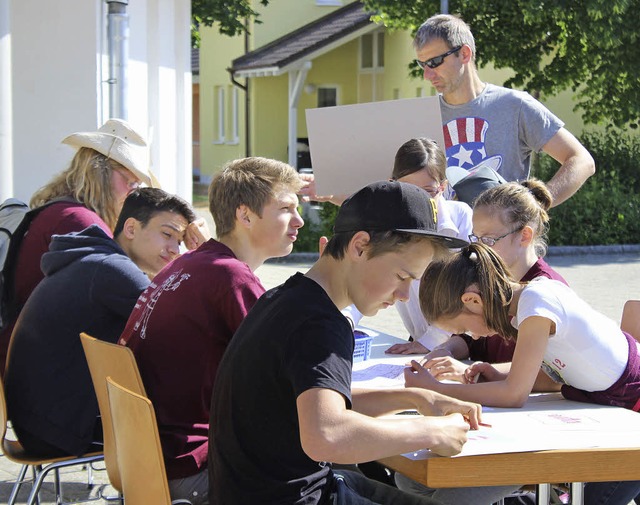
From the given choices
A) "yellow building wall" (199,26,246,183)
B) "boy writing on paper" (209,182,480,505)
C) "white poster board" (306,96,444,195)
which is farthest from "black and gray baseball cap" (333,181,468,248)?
"yellow building wall" (199,26,246,183)

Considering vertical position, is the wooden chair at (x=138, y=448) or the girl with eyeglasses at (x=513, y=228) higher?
the girl with eyeglasses at (x=513, y=228)

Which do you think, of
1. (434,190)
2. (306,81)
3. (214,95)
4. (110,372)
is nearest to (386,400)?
(110,372)

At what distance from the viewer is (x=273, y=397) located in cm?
225

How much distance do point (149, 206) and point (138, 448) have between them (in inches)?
56.2

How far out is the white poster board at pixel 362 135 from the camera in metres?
4.19

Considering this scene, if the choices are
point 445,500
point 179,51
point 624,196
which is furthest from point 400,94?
point 445,500

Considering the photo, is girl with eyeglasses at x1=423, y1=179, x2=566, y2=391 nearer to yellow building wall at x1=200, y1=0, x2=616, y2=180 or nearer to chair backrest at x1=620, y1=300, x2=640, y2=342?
chair backrest at x1=620, y1=300, x2=640, y2=342

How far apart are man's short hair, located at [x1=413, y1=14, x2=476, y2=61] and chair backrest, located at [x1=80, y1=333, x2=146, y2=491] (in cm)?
236

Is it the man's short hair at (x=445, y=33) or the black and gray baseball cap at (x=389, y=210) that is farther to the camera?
the man's short hair at (x=445, y=33)

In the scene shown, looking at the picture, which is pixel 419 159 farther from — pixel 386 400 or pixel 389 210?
pixel 389 210

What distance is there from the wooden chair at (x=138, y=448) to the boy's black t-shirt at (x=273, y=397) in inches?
6.4

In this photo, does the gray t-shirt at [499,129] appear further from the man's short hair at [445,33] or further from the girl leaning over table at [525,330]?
the girl leaning over table at [525,330]

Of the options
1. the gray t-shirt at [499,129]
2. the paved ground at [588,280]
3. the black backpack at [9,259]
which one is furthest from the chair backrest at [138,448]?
the paved ground at [588,280]

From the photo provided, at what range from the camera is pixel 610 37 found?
1661cm
